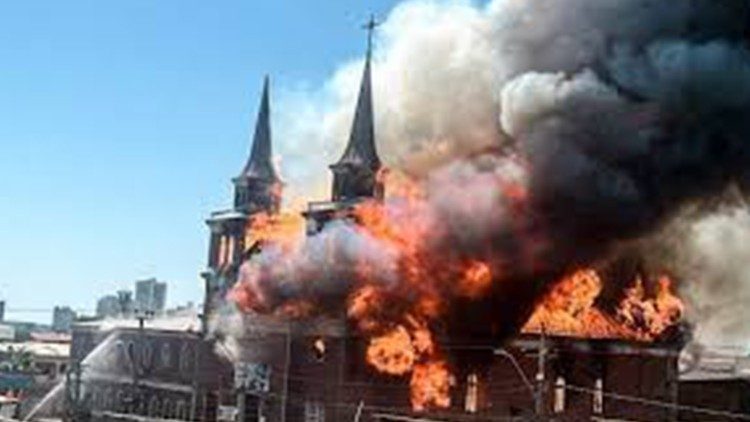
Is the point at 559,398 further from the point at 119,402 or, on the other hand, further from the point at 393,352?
the point at 119,402

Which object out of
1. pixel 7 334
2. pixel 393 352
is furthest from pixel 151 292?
pixel 393 352

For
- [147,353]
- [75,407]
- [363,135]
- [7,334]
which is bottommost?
[75,407]

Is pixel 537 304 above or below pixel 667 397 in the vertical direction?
above

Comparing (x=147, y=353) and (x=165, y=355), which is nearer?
(x=165, y=355)

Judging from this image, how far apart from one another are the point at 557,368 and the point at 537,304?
4551mm

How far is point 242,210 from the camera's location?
80.5m

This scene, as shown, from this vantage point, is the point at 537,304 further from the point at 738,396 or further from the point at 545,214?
the point at 738,396

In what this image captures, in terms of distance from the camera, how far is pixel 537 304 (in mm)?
54062

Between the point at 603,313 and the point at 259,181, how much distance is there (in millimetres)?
32753

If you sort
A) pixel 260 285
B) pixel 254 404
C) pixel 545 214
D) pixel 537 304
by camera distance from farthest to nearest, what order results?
pixel 254 404, pixel 260 285, pixel 537 304, pixel 545 214

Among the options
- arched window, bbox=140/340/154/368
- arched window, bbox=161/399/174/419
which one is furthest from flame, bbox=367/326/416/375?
arched window, bbox=140/340/154/368

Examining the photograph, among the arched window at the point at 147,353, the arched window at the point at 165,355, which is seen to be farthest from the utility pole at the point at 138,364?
the arched window at the point at 165,355

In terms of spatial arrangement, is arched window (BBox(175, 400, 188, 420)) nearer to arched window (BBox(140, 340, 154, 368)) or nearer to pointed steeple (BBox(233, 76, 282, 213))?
arched window (BBox(140, 340, 154, 368))

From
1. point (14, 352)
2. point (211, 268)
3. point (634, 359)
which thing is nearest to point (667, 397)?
point (634, 359)
